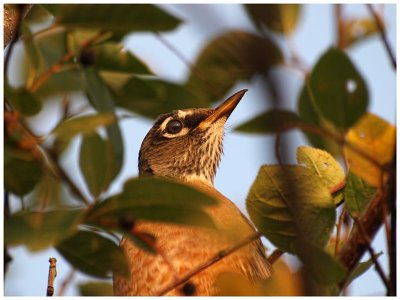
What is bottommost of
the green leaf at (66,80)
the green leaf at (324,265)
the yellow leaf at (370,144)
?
the green leaf at (324,265)

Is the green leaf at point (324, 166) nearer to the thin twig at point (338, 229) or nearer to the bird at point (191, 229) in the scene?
the thin twig at point (338, 229)

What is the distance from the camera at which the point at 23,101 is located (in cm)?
240

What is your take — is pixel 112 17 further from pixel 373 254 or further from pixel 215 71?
pixel 373 254

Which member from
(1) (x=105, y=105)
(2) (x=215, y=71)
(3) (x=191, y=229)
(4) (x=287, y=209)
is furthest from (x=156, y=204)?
(3) (x=191, y=229)

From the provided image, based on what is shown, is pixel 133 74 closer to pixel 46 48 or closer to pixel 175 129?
pixel 46 48

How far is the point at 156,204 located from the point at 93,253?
0.41m

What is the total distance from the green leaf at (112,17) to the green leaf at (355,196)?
31.6 inches

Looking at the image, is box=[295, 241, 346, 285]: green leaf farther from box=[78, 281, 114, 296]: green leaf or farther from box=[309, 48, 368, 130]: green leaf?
box=[78, 281, 114, 296]: green leaf

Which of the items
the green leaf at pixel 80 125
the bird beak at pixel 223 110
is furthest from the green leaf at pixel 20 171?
the bird beak at pixel 223 110

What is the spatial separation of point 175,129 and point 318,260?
3645 mm

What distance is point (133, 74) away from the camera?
287cm

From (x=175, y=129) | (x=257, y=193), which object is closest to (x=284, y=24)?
(x=257, y=193)

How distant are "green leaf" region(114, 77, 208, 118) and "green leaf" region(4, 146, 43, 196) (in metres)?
0.68

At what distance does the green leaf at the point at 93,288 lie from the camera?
2.81 m
